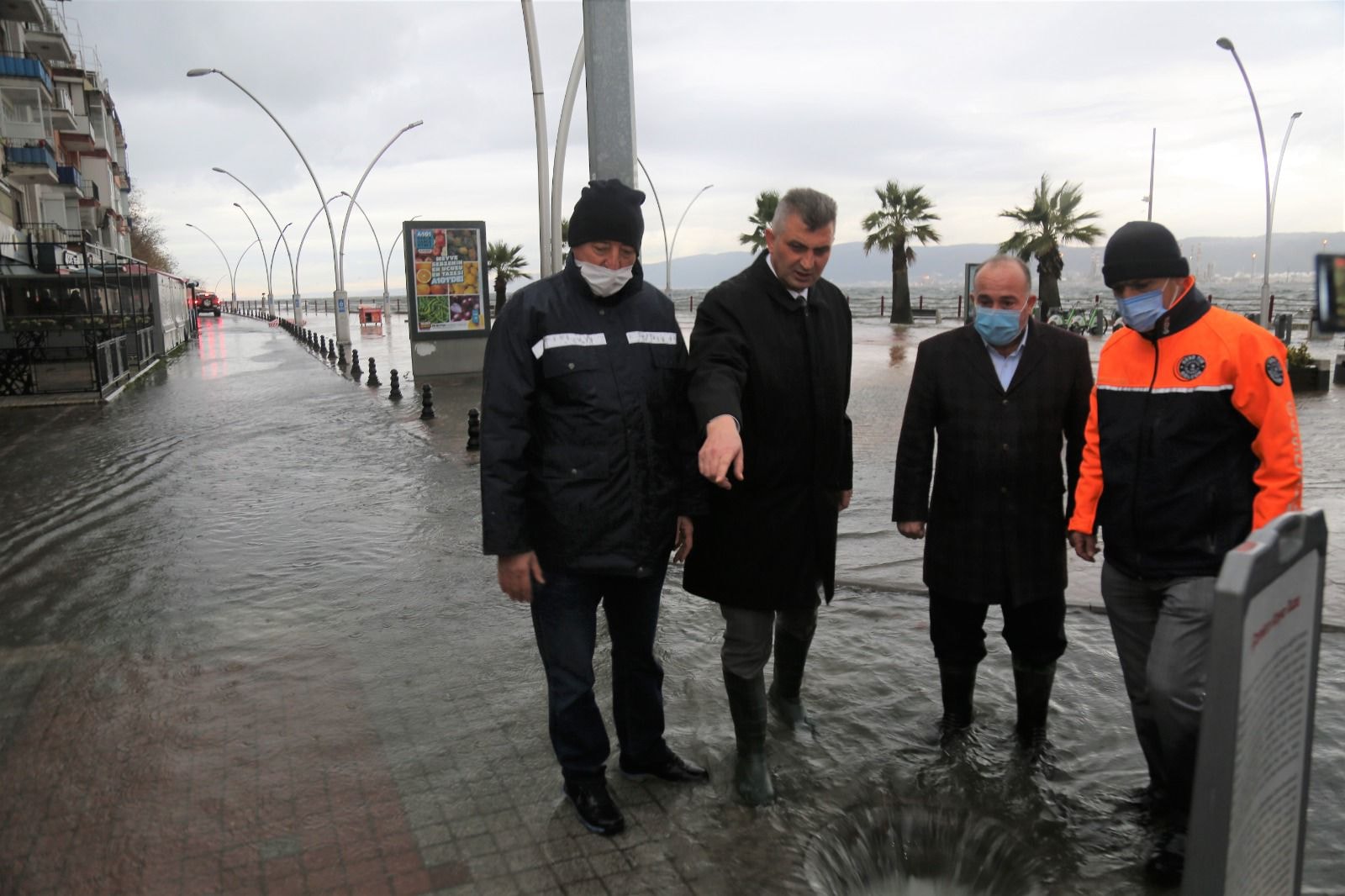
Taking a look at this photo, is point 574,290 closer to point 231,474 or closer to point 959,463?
point 959,463

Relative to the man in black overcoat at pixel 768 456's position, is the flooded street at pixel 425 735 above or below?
below

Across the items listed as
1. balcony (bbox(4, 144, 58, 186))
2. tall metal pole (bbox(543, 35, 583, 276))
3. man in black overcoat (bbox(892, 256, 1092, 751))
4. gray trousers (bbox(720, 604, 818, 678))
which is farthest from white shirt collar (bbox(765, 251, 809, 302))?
balcony (bbox(4, 144, 58, 186))

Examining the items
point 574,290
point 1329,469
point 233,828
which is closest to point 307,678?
point 233,828

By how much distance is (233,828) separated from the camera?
3.47 m

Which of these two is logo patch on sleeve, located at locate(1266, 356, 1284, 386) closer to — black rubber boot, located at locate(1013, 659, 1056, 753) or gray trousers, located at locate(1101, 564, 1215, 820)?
gray trousers, located at locate(1101, 564, 1215, 820)

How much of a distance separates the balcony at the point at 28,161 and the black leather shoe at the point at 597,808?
55396mm

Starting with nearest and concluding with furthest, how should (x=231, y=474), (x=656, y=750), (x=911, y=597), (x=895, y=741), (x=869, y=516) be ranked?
(x=656, y=750)
(x=895, y=741)
(x=911, y=597)
(x=869, y=516)
(x=231, y=474)

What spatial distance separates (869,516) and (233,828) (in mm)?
5900

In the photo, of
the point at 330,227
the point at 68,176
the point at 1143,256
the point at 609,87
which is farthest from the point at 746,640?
the point at 68,176

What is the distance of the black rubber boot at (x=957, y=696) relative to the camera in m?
4.02

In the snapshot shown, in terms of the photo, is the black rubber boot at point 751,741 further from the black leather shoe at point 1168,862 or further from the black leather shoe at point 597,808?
the black leather shoe at point 1168,862

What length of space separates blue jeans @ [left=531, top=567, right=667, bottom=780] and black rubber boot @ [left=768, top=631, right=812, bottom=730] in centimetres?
68

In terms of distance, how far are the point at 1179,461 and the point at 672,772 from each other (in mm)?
2038

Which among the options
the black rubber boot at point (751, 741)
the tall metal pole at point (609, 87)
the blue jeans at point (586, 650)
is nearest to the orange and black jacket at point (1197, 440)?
the black rubber boot at point (751, 741)
